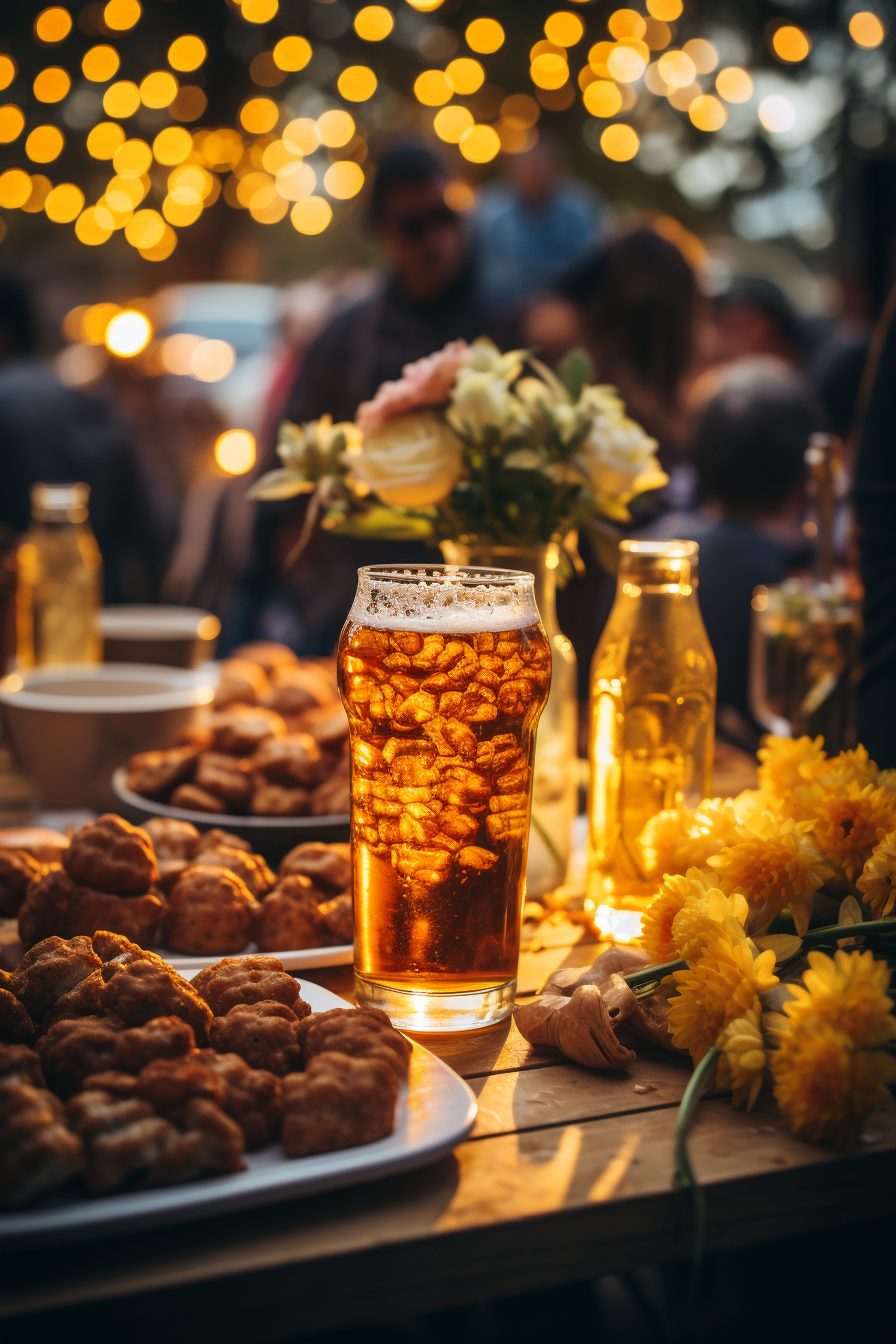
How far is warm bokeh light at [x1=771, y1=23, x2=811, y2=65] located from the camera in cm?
798

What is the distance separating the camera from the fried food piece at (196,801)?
1.26m

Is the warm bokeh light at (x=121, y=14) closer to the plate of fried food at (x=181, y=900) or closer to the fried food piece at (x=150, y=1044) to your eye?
the plate of fried food at (x=181, y=900)

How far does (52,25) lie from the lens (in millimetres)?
7008

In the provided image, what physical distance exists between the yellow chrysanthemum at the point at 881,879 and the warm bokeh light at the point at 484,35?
311 inches

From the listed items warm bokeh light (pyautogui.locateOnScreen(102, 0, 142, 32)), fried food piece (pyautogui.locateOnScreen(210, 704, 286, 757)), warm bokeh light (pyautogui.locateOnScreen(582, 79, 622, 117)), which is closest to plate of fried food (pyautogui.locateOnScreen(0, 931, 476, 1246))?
fried food piece (pyautogui.locateOnScreen(210, 704, 286, 757))

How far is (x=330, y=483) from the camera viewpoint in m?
1.28

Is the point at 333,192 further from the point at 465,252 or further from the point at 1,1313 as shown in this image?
the point at 1,1313

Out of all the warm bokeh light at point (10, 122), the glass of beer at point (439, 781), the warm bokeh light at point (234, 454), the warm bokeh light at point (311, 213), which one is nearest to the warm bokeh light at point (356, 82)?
the warm bokeh light at point (311, 213)

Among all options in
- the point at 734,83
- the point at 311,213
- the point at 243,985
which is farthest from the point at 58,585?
the point at 311,213

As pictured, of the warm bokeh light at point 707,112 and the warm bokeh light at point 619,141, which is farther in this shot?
the warm bokeh light at point 619,141

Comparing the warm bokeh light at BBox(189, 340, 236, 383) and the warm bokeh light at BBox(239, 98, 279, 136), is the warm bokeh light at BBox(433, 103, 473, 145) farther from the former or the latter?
the warm bokeh light at BBox(189, 340, 236, 383)

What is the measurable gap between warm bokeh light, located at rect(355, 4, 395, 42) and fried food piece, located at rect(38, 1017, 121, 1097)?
25.2ft

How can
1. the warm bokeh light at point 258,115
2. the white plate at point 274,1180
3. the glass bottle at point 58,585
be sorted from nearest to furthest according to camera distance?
the white plate at point 274,1180
the glass bottle at point 58,585
the warm bokeh light at point 258,115

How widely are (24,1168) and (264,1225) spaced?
131 mm
